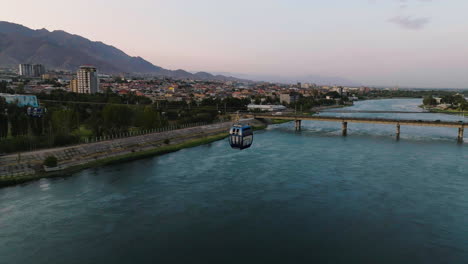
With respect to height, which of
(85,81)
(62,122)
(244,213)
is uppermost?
(85,81)

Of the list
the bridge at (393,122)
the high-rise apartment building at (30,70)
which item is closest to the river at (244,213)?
the bridge at (393,122)

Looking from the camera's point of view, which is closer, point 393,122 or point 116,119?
point 116,119

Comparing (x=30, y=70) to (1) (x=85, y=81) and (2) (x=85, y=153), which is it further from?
(2) (x=85, y=153)

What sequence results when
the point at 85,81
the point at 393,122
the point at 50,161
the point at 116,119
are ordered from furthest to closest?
the point at 85,81
the point at 393,122
the point at 116,119
the point at 50,161

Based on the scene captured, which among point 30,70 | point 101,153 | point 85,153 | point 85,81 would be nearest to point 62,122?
point 85,153

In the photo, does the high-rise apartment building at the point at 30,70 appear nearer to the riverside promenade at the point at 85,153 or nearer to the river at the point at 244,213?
the riverside promenade at the point at 85,153

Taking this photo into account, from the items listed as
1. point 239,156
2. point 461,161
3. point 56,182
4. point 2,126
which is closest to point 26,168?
point 56,182

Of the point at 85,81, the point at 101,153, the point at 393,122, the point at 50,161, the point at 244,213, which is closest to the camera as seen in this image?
the point at 244,213

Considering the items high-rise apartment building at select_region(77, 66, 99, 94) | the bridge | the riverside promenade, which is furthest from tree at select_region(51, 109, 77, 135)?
high-rise apartment building at select_region(77, 66, 99, 94)
